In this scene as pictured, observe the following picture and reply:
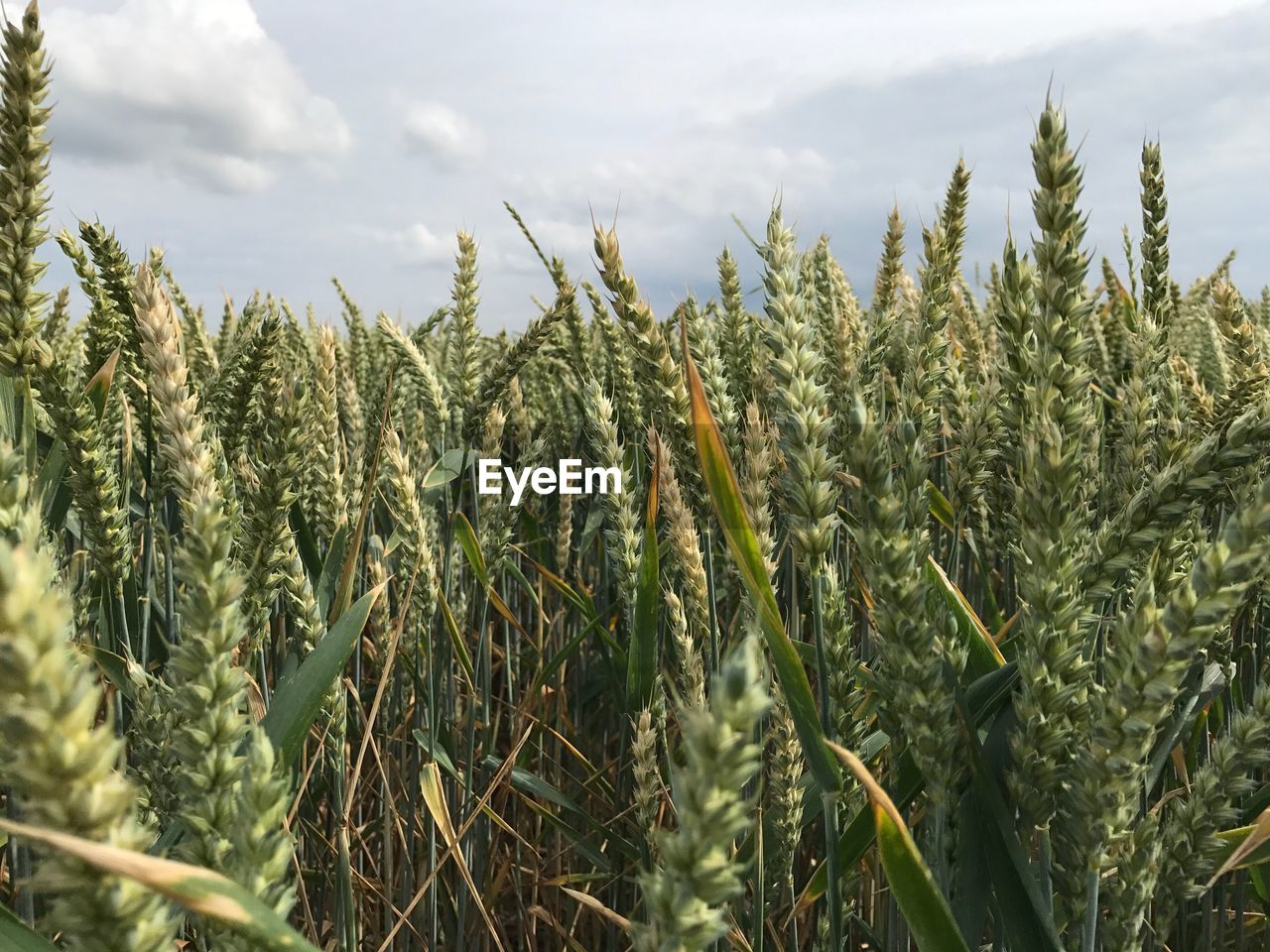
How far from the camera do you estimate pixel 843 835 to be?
37.9 inches

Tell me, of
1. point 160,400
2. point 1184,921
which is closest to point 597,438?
point 160,400

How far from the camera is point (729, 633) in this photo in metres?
1.66

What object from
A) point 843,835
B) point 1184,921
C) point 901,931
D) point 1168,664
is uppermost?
point 1168,664

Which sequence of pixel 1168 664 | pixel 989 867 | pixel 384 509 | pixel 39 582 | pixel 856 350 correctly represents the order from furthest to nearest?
1. pixel 384 509
2. pixel 856 350
3. pixel 989 867
4. pixel 1168 664
5. pixel 39 582

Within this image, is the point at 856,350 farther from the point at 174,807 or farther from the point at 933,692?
the point at 174,807

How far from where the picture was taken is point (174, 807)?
103 centimetres

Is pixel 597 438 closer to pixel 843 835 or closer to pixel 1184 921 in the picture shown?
pixel 843 835

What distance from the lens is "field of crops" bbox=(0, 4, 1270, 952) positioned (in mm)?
515

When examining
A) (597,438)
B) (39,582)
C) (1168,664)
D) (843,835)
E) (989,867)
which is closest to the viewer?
(39,582)

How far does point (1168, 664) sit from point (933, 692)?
17 centimetres

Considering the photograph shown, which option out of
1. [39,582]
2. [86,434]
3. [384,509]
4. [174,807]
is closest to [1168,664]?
[39,582]

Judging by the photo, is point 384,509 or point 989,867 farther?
point 384,509

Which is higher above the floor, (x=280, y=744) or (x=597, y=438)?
(x=597, y=438)

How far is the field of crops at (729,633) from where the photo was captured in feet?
1.69
